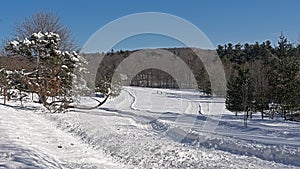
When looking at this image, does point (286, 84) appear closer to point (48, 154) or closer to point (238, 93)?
point (238, 93)

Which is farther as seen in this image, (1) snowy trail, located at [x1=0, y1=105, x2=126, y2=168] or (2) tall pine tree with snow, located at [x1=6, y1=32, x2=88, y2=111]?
(2) tall pine tree with snow, located at [x1=6, y1=32, x2=88, y2=111]

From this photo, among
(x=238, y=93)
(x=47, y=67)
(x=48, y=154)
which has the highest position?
(x=47, y=67)

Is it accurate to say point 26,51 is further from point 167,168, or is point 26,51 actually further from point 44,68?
point 167,168

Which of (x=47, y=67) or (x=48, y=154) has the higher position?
(x=47, y=67)

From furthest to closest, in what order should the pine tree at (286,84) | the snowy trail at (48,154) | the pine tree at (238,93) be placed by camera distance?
the pine tree at (238,93) → the pine tree at (286,84) → the snowy trail at (48,154)

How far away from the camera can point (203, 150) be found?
9.03m

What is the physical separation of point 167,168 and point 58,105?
46.5 feet

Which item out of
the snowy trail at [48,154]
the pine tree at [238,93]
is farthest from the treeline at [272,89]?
the snowy trail at [48,154]

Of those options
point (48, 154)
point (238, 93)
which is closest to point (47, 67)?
point (238, 93)

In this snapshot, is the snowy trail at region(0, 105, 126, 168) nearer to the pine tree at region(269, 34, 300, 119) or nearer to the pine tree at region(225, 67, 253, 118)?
the pine tree at region(269, 34, 300, 119)

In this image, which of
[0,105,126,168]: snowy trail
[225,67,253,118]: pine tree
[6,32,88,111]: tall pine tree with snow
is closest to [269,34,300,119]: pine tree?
[225,67,253,118]: pine tree

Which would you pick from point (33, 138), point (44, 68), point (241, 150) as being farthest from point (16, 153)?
point (44, 68)

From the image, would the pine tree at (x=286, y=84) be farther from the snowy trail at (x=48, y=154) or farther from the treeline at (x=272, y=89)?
the snowy trail at (x=48, y=154)

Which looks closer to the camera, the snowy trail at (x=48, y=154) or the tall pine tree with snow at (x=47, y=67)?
the snowy trail at (x=48, y=154)
